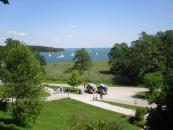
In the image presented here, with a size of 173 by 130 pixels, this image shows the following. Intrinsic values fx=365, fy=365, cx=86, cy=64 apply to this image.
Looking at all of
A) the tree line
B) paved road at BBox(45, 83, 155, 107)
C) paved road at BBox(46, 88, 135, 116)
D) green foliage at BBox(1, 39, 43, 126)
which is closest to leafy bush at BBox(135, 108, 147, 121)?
paved road at BBox(46, 88, 135, 116)

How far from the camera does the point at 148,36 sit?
276 ft

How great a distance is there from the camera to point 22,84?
3291 centimetres

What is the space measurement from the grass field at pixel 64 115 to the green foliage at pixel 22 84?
1.45 m

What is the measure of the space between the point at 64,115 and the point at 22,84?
11007mm

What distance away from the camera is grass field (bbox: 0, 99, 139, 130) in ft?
116

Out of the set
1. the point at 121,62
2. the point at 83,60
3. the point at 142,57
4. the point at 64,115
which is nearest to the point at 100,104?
the point at 64,115

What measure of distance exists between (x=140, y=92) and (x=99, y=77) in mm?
18857

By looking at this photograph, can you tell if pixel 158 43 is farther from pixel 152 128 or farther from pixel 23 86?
pixel 152 128

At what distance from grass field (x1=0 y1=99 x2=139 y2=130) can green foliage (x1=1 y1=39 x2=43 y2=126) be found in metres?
1.45

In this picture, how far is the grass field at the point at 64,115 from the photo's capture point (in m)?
35.2

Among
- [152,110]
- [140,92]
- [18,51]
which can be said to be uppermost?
[18,51]

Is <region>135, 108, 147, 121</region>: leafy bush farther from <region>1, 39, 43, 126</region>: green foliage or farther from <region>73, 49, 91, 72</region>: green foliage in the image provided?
<region>73, 49, 91, 72</region>: green foliage

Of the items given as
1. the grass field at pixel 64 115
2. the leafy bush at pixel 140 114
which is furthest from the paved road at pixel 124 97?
the leafy bush at pixel 140 114

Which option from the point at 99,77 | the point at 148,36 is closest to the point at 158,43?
the point at 148,36
